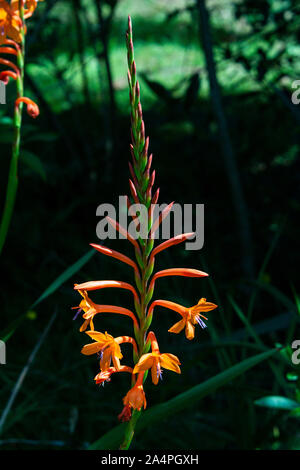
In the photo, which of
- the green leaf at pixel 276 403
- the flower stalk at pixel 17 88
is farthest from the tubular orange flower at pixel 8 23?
the green leaf at pixel 276 403

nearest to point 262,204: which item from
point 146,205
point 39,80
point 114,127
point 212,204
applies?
point 212,204

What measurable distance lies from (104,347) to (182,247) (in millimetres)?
2242

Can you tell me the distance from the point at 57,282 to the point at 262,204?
2339 millimetres

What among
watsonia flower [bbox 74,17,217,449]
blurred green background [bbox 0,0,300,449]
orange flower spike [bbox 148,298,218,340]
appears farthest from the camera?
blurred green background [bbox 0,0,300,449]

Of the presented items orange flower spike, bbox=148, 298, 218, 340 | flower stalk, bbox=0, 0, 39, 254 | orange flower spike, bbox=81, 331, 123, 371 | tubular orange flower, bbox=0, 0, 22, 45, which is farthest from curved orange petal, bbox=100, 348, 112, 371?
tubular orange flower, bbox=0, 0, 22, 45

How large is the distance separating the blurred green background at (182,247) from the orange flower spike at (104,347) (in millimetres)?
584

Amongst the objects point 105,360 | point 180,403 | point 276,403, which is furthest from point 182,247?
point 105,360

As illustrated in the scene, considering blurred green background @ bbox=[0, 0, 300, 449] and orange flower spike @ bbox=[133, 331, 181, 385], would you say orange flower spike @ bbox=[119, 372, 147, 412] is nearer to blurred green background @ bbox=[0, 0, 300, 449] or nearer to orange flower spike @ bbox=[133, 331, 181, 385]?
orange flower spike @ bbox=[133, 331, 181, 385]

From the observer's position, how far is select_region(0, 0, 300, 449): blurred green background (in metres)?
1.91

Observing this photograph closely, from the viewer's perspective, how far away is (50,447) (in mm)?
1881

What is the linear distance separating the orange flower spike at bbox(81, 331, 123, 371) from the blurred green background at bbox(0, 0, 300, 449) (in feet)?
1.92
